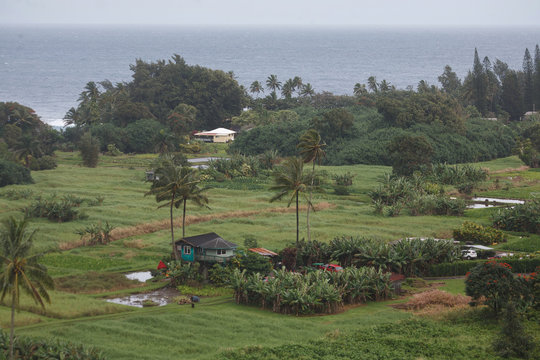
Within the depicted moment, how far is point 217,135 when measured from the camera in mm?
149875

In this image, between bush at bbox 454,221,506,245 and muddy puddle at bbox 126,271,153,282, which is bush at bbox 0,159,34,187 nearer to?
muddy puddle at bbox 126,271,153,282

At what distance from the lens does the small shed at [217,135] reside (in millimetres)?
149250

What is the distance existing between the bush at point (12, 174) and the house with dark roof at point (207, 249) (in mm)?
42783

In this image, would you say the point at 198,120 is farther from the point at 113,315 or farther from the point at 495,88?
the point at 113,315

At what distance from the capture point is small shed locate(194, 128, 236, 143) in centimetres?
14925

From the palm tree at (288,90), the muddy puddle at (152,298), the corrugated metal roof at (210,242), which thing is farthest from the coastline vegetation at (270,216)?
the palm tree at (288,90)

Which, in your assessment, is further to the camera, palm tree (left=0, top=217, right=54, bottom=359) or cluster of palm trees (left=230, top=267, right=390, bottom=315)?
cluster of palm trees (left=230, top=267, right=390, bottom=315)

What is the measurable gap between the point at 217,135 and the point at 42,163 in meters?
45.8

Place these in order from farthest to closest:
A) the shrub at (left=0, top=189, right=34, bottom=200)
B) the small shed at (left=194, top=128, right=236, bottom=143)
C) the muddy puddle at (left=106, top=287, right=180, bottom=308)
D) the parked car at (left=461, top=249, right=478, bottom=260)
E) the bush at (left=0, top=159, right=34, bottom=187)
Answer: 1. the small shed at (left=194, top=128, right=236, bottom=143)
2. the bush at (left=0, top=159, right=34, bottom=187)
3. the shrub at (left=0, top=189, right=34, bottom=200)
4. the parked car at (left=461, top=249, right=478, bottom=260)
5. the muddy puddle at (left=106, top=287, right=180, bottom=308)

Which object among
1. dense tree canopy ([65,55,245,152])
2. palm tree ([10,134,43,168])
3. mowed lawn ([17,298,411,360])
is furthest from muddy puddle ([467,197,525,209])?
dense tree canopy ([65,55,245,152])

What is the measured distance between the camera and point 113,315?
157 feet

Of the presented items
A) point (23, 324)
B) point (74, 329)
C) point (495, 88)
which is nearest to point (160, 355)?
point (74, 329)

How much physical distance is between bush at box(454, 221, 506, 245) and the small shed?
86034mm

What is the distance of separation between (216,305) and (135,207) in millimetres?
34022
